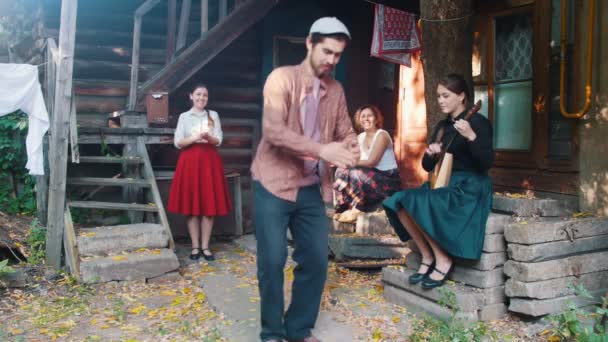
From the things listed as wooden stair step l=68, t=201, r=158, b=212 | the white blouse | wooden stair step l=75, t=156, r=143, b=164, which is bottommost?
wooden stair step l=68, t=201, r=158, b=212

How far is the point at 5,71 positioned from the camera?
252 inches

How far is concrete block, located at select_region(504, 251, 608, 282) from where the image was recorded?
431 centimetres

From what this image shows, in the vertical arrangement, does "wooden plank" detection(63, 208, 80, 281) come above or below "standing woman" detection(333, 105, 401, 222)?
below

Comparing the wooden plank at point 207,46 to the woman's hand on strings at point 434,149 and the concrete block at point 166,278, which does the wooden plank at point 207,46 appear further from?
the woman's hand on strings at point 434,149

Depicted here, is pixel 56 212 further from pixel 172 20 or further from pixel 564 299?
pixel 564 299

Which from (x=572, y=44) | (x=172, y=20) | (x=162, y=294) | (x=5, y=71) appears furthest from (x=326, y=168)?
(x=172, y=20)

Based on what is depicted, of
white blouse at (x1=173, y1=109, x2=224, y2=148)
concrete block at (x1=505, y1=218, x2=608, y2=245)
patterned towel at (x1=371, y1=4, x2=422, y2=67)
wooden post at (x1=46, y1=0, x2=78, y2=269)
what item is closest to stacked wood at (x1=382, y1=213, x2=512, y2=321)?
concrete block at (x1=505, y1=218, x2=608, y2=245)

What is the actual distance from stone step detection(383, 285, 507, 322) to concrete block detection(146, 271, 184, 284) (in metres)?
2.35

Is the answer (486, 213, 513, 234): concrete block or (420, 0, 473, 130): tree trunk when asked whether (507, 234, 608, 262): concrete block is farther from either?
(420, 0, 473, 130): tree trunk

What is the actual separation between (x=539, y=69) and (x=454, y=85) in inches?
64.4

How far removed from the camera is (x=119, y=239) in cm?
629

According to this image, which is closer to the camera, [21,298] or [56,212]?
[21,298]

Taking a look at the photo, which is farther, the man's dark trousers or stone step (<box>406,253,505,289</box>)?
stone step (<box>406,253,505,289</box>)

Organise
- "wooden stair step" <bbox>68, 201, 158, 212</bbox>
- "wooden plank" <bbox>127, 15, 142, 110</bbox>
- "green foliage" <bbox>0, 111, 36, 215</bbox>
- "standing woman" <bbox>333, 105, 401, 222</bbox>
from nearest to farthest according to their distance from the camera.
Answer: "standing woman" <bbox>333, 105, 401, 222</bbox> < "wooden stair step" <bbox>68, 201, 158, 212</bbox> < "wooden plank" <bbox>127, 15, 142, 110</bbox> < "green foliage" <bbox>0, 111, 36, 215</bbox>
